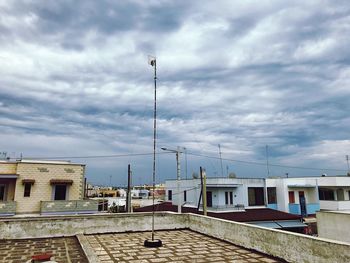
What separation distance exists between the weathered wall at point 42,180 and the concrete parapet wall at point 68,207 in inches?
34.5

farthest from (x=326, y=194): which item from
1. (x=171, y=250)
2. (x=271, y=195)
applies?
(x=171, y=250)

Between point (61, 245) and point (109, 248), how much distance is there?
1.59 metres

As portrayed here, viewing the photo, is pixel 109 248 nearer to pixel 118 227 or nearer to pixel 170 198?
pixel 118 227

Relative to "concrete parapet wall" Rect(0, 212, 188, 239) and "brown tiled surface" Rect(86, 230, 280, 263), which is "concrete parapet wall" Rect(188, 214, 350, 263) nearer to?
"brown tiled surface" Rect(86, 230, 280, 263)

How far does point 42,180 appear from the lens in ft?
71.7

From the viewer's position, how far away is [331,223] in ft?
41.7

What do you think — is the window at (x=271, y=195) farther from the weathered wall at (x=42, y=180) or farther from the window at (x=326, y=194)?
the weathered wall at (x=42, y=180)

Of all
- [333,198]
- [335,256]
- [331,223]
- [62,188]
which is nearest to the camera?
[335,256]


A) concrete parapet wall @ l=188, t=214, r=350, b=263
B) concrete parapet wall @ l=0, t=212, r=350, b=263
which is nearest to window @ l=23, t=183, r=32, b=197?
concrete parapet wall @ l=0, t=212, r=350, b=263

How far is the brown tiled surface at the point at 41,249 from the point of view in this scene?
7254 mm

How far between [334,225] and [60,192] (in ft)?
60.1

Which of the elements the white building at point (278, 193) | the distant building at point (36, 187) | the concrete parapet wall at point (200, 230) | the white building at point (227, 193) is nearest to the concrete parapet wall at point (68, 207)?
the distant building at point (36, 187)

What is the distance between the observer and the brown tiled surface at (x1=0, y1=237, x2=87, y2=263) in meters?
7.25

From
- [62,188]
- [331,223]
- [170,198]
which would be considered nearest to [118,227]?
[331,223]
